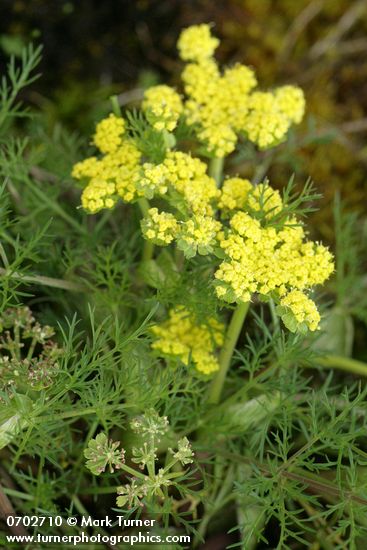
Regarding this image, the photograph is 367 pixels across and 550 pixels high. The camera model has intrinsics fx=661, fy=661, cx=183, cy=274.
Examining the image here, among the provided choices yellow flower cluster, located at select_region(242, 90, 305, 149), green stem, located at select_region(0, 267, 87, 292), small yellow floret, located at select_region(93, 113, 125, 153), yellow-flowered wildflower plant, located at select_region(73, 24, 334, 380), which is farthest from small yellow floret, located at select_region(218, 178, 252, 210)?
green stem, located at select_region(0, 267, 87, 292)

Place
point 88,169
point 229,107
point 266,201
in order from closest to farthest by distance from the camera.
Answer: point 266,201 < point 88,169 < point 229,107

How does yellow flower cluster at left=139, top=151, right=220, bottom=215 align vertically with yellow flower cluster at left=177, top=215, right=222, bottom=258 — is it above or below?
above

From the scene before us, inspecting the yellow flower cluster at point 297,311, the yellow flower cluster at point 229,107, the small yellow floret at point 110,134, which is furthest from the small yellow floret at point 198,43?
the yellow flower cluster at point 297,311

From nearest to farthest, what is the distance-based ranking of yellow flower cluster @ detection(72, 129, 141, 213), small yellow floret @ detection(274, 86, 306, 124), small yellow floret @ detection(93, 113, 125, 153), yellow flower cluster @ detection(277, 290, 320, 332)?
1. yellow flower cluster @ detection(277, 290, 320, 332)
2. yellow flower cluster @ detection(72, 129, 141, 213)
3. small yellow floret @ detection(93, 113, 125, 153)
4. small yellow floret @ detection(274, 86, 306, 124)

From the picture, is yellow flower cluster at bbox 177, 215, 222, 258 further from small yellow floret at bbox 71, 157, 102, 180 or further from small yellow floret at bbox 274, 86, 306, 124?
small yellow floret at bbox 274, 86, 306, 124

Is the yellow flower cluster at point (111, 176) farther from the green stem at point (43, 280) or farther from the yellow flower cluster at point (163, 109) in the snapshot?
the green stem at point (43, 280)

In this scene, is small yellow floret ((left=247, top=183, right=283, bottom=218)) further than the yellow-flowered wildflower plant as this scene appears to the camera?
Yes

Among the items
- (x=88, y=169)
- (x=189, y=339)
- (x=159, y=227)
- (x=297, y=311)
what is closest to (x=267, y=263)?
(x=297, y=311)

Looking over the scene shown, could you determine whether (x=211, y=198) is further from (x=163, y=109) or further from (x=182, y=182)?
(x=163, y=109)
